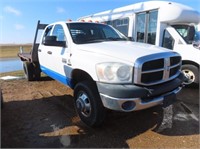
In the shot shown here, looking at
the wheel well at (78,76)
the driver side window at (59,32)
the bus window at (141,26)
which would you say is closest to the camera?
the wheel well at (78,76)

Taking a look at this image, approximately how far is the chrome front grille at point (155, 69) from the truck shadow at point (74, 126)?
37.8 inches

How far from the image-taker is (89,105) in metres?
3.82

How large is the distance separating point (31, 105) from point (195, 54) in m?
4.89

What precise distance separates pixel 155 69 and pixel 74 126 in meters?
1.86

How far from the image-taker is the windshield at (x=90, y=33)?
4.61m

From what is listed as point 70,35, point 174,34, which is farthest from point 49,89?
point 174,34

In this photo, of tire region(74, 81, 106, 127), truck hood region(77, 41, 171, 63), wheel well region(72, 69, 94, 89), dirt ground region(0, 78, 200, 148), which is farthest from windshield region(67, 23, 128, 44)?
dirt ground region(0, 78, 200, 148)

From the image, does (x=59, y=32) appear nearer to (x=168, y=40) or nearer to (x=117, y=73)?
(x=117, y=73)

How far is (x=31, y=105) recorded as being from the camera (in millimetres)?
5113

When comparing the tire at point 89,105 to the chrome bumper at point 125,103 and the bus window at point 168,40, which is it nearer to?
the chrome bumper at point 125,103

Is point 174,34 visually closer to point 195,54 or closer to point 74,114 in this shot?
point 195,54

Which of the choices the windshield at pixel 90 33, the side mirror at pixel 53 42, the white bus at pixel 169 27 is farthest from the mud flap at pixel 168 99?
the white bus at pixel 169 27

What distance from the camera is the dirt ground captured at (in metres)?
3.41

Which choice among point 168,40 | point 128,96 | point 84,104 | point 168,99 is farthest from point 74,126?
point 168,40
